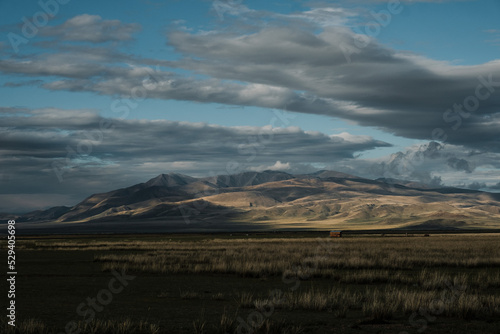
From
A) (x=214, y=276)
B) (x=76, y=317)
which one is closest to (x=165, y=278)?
(x=214, y=276)

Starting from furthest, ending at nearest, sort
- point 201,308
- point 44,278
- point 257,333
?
point 44,278 → point 201,308 → point 257,333

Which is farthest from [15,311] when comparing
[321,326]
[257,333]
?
[321,326]

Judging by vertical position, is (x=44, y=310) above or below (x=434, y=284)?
above

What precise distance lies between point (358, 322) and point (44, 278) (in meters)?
18.0

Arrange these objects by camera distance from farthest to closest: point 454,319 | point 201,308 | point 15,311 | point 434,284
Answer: point 434,284
point 201,308
point 15,311
point 454,319

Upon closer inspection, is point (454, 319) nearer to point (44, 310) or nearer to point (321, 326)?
point (321, 326)

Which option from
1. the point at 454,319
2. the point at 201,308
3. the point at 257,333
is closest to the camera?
Answer: the point at 257,333

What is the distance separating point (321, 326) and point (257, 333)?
1962mm

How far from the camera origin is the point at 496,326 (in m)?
13.9

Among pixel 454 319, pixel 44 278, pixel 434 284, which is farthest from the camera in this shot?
pixel 44 278

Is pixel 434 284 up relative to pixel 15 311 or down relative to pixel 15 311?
down

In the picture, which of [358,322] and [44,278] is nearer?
[358,322]

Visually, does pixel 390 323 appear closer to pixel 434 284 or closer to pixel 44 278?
pixel 434 284

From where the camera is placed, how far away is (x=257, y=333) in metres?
12.7
